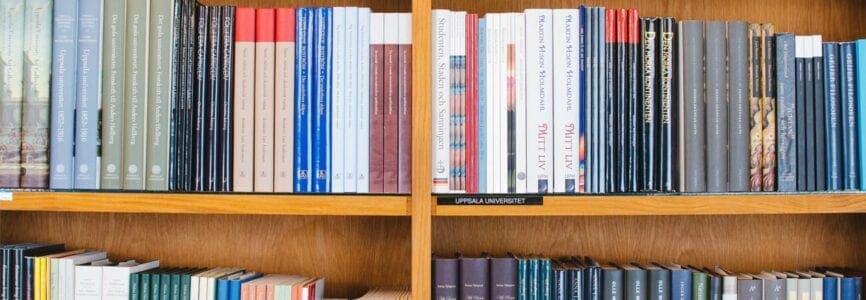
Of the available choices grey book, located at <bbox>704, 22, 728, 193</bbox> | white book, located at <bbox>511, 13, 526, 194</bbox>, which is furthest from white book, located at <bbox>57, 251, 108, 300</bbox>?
grey book, located at <bbox>704, 22, 728, 193</bbox>

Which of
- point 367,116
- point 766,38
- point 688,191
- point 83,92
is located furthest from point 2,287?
point 766,38

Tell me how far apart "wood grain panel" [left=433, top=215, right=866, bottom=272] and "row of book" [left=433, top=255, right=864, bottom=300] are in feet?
0.51

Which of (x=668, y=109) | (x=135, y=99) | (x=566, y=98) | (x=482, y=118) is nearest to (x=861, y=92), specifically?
(x=668, y=109)

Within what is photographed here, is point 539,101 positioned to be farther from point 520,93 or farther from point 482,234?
point 482,234

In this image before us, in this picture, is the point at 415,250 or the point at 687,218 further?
the point at 687,218

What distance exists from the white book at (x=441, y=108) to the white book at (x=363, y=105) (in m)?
0.10

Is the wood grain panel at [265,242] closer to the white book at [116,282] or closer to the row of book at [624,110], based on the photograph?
the white book at [116,282]

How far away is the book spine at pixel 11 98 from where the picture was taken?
3.28 ft

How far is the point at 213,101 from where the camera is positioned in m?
1.02

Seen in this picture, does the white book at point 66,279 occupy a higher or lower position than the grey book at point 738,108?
lower

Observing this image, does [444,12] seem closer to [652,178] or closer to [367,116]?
[367,116]

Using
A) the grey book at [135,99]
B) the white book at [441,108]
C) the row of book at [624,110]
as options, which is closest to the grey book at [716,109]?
the row of book at [624,110]

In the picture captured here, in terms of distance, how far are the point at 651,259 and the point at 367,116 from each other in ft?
2.06

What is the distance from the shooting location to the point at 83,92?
100 cm
